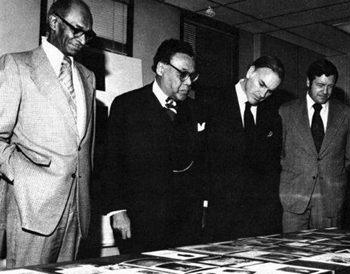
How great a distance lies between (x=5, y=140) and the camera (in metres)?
2.05

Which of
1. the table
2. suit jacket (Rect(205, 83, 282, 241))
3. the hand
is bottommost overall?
the table

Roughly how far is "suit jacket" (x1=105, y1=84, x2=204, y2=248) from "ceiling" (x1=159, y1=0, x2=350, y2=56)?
2.23 meters

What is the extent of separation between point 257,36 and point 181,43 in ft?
10.4

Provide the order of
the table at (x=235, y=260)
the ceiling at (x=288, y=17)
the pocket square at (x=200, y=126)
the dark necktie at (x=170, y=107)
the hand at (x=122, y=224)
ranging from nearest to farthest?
1. the table at (x=235, y=260)
2. the hand at (x=122, y=224)
3. the dark necktie at (x=170, y=107)
4. the pocket square at (x=200, y=126)
5. the ceiling at (x=288, y=17)

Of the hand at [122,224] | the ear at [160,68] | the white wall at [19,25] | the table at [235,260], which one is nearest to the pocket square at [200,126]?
the ear at [160,68]

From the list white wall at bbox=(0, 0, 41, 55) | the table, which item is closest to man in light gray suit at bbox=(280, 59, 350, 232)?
the table

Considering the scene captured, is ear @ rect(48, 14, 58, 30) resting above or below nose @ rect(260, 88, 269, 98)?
above

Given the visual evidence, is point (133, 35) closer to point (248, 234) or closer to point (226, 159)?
point (226, 159)

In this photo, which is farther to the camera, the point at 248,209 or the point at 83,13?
the point at 248,209

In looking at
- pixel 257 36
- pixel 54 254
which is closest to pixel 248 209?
pixel 54 254

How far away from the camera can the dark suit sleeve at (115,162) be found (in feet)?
7.88

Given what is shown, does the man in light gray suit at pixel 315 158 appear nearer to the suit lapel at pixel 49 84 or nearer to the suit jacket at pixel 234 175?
the suit jacket at pixel 234 175

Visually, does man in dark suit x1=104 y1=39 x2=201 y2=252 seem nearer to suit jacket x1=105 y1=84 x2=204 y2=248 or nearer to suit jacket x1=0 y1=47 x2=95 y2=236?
suit jacket x1=105 y1=84 x2=204 y2=248

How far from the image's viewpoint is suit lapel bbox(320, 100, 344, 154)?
3.16 meters
